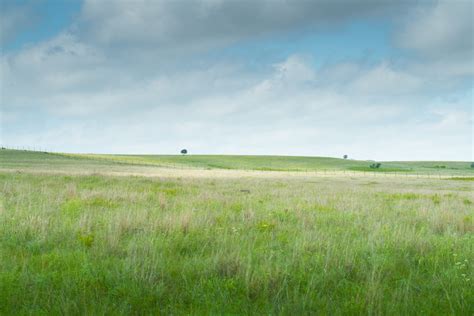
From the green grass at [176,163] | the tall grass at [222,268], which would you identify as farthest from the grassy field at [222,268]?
the green grass at [176,163]

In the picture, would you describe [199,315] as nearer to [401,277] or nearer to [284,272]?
[284,272]

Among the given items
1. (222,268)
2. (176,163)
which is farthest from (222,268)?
(176,163)

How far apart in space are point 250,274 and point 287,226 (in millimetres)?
4606

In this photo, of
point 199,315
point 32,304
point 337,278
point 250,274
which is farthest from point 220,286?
point 32,304

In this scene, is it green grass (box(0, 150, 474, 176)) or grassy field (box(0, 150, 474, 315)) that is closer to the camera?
grassy field (box(0, 150, 474, 315))

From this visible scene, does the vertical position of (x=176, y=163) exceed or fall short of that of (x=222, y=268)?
it exceeds it

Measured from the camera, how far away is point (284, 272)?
19.3 feet

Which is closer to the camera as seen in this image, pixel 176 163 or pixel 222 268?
pixel 222 268

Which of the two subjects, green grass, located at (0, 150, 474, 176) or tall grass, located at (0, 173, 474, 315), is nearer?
tall grass, located at (0, 173, 474, 315)

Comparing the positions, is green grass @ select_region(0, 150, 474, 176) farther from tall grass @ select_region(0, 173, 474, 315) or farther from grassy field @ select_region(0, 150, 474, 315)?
grassy field @ select_region(0, 150, 474, 315)

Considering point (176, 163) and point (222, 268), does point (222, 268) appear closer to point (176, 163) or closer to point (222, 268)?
point (222, 268)

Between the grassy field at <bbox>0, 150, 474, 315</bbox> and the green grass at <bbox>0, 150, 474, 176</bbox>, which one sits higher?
the green grass at <bbox>0, 150, 474, 176</bbox>

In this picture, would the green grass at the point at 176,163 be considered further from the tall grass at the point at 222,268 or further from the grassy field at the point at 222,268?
the grassy field at the point at 222,268

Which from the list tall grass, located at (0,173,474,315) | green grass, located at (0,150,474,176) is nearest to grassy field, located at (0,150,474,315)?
tall grass, located at (0,173,474,315)
